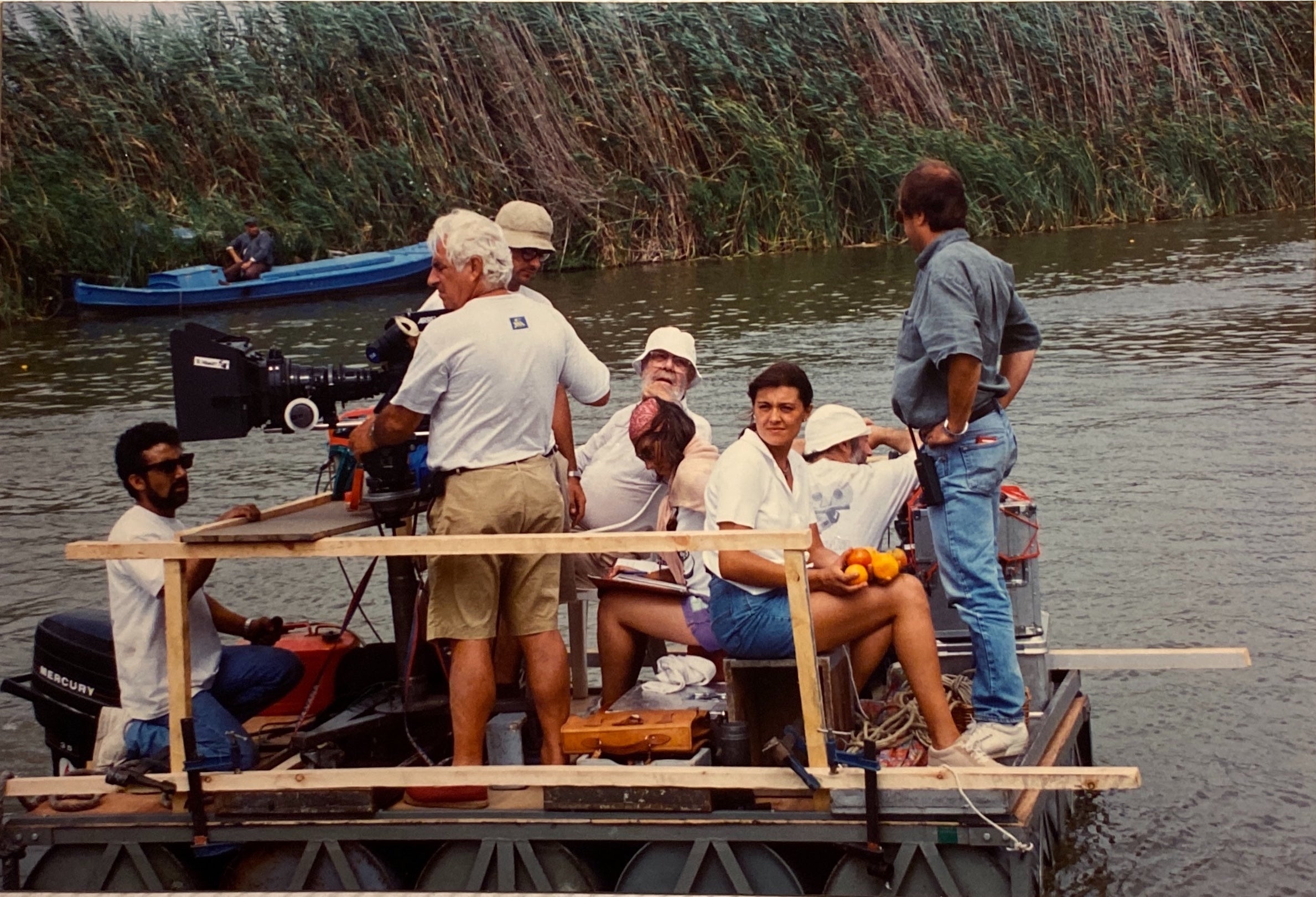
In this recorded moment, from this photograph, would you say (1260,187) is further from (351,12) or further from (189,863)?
(189,863)

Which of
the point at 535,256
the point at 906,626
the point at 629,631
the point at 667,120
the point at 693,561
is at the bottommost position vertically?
the point at 629,631

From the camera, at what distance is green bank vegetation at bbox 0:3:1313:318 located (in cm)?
2494

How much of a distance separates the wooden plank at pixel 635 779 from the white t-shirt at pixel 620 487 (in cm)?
143

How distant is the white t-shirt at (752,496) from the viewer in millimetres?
4801

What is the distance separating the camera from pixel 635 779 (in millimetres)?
4738

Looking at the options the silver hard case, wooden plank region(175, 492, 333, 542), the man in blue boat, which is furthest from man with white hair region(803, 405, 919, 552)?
the man in blue boat

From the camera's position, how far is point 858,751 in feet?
16.1

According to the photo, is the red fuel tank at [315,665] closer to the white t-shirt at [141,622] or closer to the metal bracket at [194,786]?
the white t-shirt at [141,622]

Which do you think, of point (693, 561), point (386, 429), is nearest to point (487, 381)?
point (386, 429)

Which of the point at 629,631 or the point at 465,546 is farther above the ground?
the point at 465,546

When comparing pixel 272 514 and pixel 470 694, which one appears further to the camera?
pixel 272 514

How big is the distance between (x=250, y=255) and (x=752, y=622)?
20.0 m

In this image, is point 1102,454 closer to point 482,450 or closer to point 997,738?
point 997,738

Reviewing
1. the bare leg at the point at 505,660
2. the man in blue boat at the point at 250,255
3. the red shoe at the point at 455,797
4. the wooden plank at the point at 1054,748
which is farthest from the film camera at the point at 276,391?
the man in blue boat at the point at 250,255
